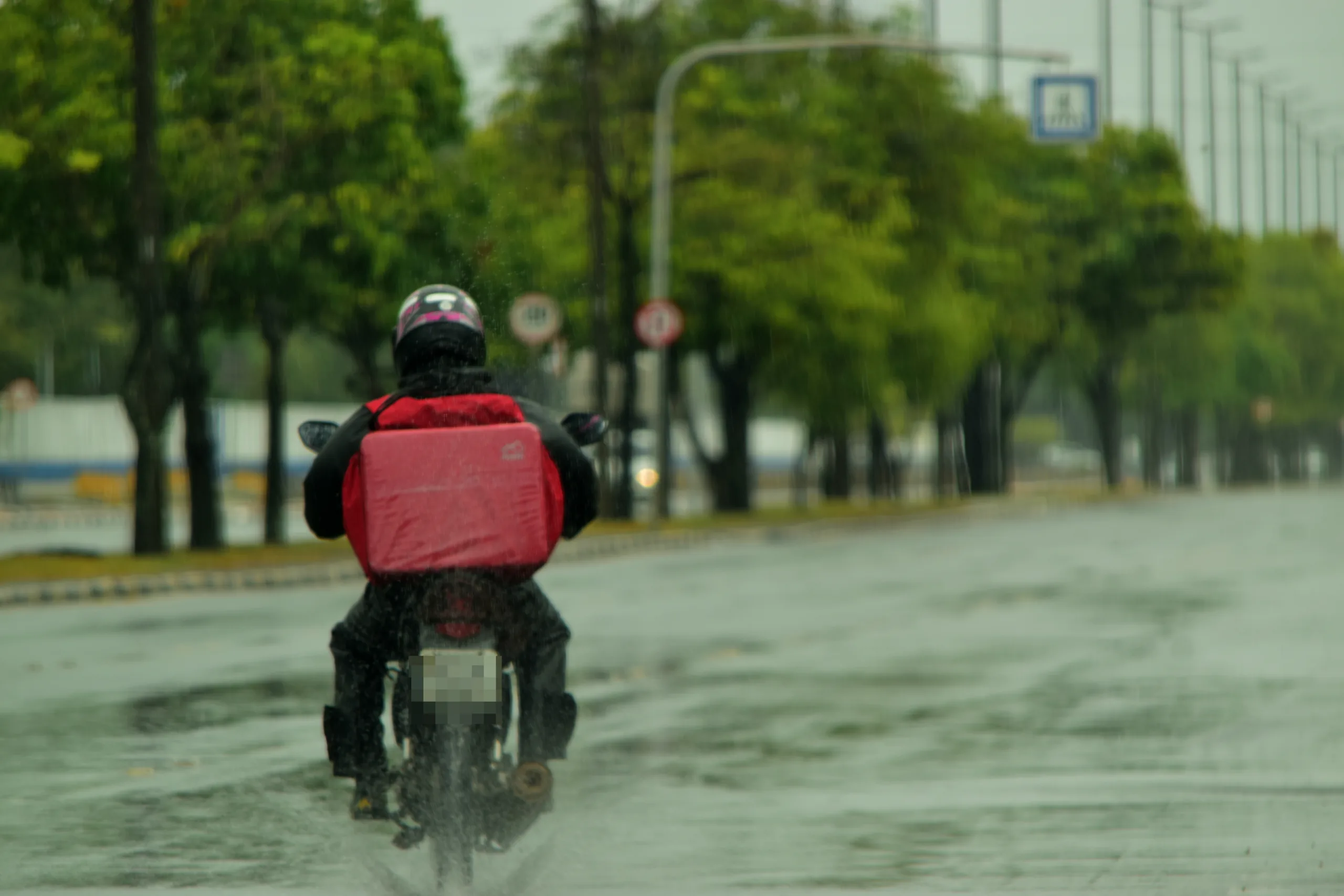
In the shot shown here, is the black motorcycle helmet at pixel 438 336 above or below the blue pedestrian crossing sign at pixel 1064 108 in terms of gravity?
below

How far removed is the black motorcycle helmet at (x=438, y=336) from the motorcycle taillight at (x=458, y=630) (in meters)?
0.83

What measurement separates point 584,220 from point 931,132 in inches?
386

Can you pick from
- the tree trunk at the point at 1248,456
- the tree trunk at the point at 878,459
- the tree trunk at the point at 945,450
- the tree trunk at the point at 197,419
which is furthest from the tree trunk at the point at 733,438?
the tree trunk at the point at 1248,456

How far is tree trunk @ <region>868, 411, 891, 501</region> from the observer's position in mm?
65875

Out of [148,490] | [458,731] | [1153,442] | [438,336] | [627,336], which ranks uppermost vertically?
[627,336]

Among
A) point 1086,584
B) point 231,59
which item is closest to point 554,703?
point 1086,584

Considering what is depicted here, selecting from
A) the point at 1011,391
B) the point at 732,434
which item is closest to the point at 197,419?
the point at 732,434

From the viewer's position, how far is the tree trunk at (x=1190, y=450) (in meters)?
104

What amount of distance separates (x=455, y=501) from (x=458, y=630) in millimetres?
350

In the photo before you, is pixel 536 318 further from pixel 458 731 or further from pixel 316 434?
pixel 458 731

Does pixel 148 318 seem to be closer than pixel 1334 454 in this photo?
Yes

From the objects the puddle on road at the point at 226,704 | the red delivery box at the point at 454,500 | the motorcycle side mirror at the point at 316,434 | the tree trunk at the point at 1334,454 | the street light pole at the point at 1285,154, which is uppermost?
the street light pole at the point at 1285,154

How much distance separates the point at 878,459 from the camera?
6638 cm

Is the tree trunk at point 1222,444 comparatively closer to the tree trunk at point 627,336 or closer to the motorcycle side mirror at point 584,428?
the tree trunk at point 627,336
